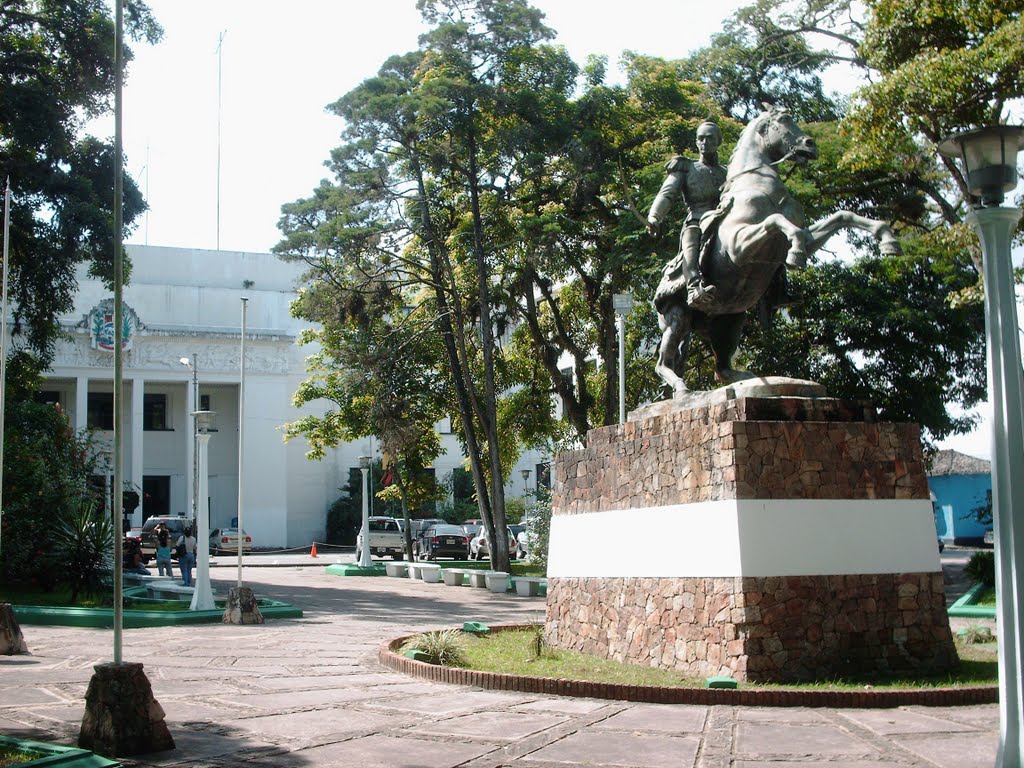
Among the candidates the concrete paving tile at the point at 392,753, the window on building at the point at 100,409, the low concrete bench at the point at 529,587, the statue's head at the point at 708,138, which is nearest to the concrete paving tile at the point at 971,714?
the concrete paving tile at the point at 392,753

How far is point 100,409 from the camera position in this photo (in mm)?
51281

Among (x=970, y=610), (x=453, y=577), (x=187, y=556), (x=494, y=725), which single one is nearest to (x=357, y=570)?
(x=453, y=577)

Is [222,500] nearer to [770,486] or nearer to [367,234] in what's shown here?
[367,234]

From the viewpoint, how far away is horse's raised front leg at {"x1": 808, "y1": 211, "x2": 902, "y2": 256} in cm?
977

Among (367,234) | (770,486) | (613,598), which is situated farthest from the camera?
(367,234)

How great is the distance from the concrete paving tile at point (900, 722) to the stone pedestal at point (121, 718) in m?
4.89

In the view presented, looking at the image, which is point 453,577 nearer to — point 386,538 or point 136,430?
point 386,538

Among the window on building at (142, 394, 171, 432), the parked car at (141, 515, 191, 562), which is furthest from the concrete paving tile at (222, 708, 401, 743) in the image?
the window on building at (142, 394, 171, 432)

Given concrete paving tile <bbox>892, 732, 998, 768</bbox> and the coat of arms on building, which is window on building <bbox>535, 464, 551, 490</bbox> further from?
concrete paving tile <bbox>892, 732, 998, 768</bbox>

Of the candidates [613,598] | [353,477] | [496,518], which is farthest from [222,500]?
[613,598]

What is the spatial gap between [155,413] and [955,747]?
48.7m

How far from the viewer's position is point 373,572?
31562mm

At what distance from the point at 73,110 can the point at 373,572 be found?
47.4 feet

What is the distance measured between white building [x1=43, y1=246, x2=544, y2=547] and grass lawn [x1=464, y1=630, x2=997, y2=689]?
3722cm
